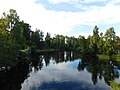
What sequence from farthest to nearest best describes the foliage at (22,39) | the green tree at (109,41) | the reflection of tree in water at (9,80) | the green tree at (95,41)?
the green tree at (95,41)
the green tree at (109,41)
the foliage at (22,39)
the reflection of tree in water at (9,80)

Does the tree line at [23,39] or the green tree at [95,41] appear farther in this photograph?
the green tree at [95,41]

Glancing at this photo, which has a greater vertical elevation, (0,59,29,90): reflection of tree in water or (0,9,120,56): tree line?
(0,9,120,56): tree line

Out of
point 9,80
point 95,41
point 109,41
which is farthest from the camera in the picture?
point 95,41

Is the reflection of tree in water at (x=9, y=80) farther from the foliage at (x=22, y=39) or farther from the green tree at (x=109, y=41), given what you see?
the green tree at (x=109, y=41)

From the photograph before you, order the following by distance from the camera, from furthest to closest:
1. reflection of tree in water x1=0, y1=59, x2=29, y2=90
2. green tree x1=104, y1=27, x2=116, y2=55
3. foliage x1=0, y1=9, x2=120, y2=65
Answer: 1. green tree x1=104, y1=27, x2=116, y2=55
2. foliage x1=0, y1=9, x2=120, y2=65
3. reflection of tree in water x1=0, y1=59, x2=29, y2=90

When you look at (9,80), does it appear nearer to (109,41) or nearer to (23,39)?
(23,39)

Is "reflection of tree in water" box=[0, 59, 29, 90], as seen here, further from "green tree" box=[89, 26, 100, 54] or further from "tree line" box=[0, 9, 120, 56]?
"green tree" box=[89, 26, 100, 54]

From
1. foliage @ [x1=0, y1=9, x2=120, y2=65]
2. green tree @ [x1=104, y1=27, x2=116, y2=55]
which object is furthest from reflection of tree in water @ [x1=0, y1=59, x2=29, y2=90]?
green tree @ [x1=104, y1=27, x2=116, y2=55]

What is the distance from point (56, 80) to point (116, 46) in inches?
2578

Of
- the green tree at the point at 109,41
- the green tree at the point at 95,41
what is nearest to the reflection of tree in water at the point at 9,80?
the green tree at the point at 109,41

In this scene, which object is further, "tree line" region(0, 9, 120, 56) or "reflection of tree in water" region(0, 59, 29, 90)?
"tree line" region(0, 9, 120, 56)

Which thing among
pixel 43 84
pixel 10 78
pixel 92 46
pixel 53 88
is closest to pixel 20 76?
pixel 10 78

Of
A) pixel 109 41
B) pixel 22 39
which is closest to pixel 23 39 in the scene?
pixel 22 39

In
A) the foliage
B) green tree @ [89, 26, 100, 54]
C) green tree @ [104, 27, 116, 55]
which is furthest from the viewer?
green tree @ [89, 26, 100, 54]
